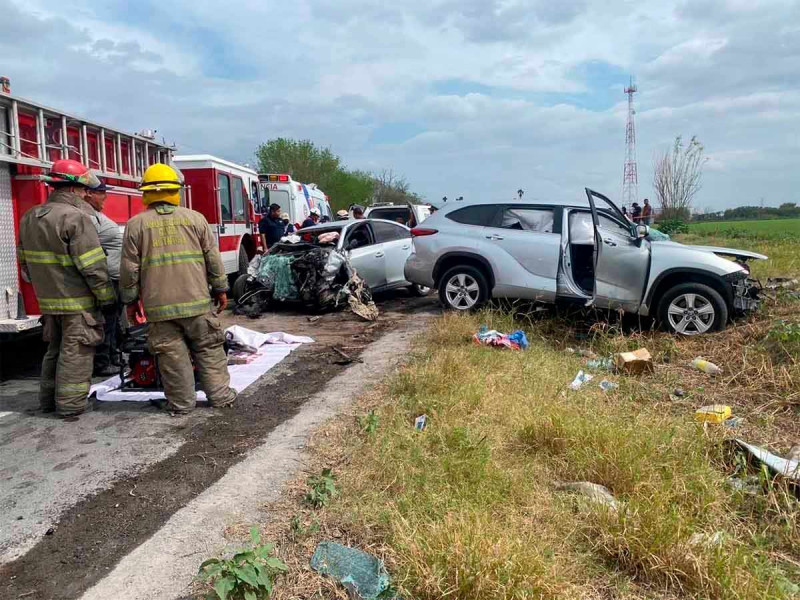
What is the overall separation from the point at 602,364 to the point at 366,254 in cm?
495

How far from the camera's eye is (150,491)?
357 cm

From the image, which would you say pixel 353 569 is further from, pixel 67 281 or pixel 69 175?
pixel 69 175

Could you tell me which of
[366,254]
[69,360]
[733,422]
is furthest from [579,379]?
[366,254]

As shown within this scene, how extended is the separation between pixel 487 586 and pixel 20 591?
1980mm

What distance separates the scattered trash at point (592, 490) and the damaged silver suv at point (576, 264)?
4.39 m

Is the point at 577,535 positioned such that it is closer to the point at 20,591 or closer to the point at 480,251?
the point at 20,591

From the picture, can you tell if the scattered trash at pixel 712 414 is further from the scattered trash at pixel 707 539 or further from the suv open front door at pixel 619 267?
the suv open front door at pixel 619 267

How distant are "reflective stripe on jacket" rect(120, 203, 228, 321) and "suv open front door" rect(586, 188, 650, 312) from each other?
466 cm

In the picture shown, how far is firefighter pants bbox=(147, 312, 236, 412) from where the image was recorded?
482 centimetres

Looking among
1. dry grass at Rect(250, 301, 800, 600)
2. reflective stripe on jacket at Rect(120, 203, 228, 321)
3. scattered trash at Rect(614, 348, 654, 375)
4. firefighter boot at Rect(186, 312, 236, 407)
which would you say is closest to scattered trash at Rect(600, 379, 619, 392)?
dry grass at Rect(250, 301, 800, 600)

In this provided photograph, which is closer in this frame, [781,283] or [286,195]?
[781,283]

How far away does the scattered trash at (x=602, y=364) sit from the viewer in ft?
20.1

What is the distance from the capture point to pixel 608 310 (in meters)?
7.64

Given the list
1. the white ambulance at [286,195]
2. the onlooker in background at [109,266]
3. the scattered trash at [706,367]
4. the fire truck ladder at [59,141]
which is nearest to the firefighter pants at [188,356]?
the onlooker in background at [109,266]
